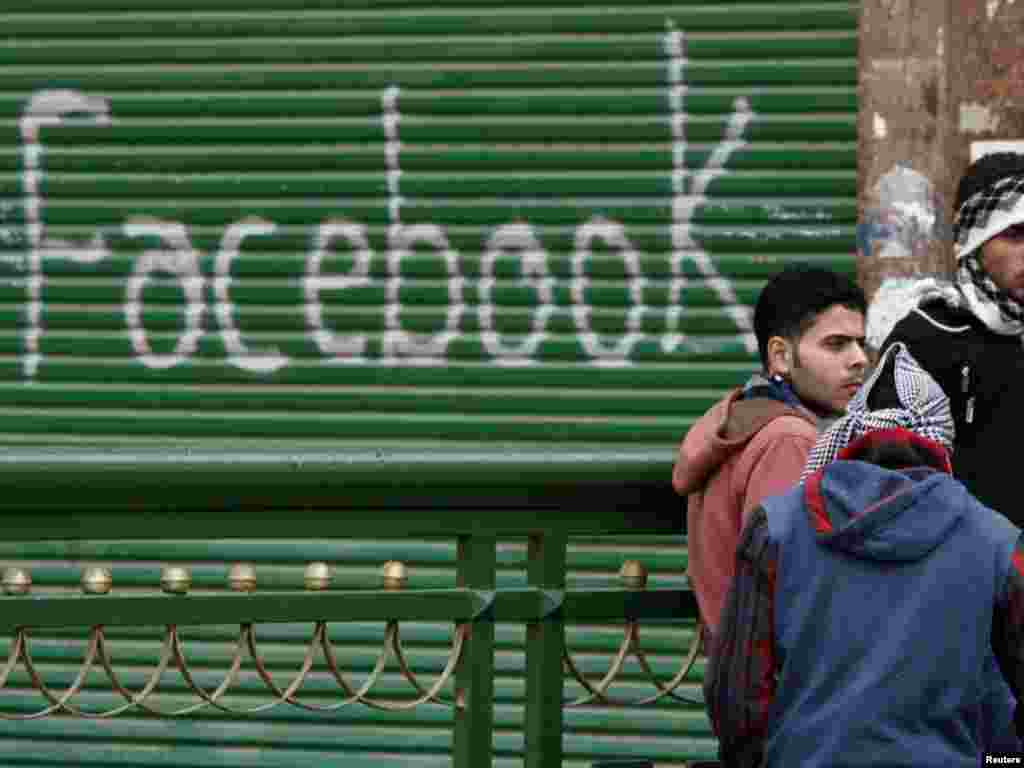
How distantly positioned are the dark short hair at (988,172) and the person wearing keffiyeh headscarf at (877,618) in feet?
3.89

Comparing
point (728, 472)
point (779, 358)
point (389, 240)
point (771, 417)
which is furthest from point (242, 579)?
point (389, 240)

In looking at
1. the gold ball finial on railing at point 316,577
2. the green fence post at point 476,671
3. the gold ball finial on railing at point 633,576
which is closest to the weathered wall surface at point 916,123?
the gold ball finial on railing at point 633,576

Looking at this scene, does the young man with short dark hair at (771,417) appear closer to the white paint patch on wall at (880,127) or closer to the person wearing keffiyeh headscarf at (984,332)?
the person wearing keffiyeh headscarf at (984,332)

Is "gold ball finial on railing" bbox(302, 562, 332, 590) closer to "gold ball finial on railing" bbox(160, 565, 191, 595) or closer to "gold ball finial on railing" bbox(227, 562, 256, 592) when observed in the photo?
"gold ball finial on railing" bbox(227, 562, 256, 592)

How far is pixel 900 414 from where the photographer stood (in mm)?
3521

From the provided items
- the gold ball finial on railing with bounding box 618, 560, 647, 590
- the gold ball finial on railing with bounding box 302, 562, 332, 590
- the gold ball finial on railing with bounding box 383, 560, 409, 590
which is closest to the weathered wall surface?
the gold ball finial on railing with bounding box 618, 560, 647, 590

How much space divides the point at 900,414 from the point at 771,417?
257 mm

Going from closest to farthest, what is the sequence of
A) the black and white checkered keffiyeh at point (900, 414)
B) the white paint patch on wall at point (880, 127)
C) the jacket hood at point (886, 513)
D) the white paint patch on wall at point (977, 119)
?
the jacket hood at point (886, 513), the black and white checkered keffiyeh at point (900, 414), the white paint patch on wall at point (977, 119), the white paint patch on wall at point (880, 127)

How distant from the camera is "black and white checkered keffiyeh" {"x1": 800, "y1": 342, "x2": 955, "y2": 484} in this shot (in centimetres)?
333

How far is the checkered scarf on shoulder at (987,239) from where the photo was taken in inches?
159

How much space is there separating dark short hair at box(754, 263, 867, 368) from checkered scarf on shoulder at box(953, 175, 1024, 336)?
355mm

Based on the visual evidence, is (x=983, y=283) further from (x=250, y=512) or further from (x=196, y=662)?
(x=196, y=662)

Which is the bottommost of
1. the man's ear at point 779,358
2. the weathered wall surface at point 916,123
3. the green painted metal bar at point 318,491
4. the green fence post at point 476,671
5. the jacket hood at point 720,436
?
the green fence post at point 476,671

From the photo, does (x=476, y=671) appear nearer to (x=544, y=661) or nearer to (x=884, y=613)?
(x=544, y=661)
